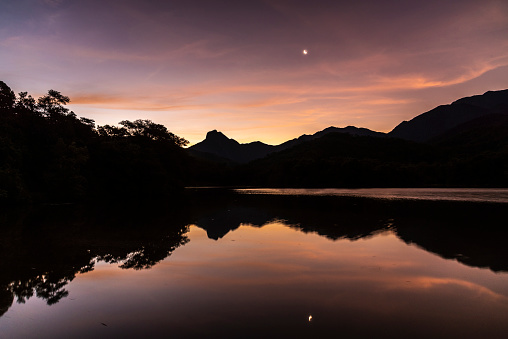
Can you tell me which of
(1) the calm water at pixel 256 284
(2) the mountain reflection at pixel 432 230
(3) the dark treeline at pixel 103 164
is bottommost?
(2) the mountain reflection at pixel 432 230

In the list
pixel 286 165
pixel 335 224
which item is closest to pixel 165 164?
pixel 335 224

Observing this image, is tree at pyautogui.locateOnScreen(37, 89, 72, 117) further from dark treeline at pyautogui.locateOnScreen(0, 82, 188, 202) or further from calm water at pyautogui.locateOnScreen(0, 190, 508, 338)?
calm water at pyautogui.locateOnScreen(0, 190, 508, 338)

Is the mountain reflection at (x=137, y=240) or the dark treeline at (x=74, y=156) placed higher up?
the dark treeline at (x=74, y=156)

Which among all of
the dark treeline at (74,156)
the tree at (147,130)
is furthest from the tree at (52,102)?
the tree at (147,130)

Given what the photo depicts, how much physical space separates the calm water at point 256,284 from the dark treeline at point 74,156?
33198mm

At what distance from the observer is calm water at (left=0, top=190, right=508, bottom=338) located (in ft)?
26.0

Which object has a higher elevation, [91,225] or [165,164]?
[165,164]

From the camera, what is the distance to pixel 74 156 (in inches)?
2159

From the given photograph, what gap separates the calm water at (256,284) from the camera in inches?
312

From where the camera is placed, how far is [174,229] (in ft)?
80.6

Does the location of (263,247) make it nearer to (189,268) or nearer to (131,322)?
(189,268)

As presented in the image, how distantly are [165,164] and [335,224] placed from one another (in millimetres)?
64324

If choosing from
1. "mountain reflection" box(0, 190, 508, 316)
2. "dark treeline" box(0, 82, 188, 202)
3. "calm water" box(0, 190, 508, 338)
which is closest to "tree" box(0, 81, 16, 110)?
"dark treeline" box(0, 82, 188, 202)

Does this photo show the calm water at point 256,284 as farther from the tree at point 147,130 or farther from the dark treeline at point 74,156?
the tree at point 147,130
